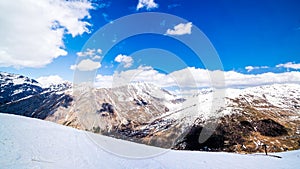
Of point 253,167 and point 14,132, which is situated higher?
point 14,132

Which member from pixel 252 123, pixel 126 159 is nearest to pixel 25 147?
pixel 126 159

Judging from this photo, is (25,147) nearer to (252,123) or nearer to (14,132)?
(14,132)

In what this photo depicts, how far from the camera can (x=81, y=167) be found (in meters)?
7.43

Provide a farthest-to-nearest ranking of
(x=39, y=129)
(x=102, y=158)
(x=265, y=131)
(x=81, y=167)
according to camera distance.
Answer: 1. (x=265, y=131)
2. (x=39, y=129)
3. (x=102, y=158)
4. (x=81, y=167)

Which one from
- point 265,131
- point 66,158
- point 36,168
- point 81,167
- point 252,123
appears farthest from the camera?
point 252,123

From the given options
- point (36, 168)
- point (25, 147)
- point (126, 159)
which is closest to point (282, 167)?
point (126, 159)

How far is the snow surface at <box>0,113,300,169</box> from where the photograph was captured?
7.50m

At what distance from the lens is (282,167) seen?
9406 mm

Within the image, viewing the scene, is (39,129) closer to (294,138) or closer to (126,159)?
(126,159)

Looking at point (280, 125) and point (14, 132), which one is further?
point (280, 125)

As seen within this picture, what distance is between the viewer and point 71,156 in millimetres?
8133

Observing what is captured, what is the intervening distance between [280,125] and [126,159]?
207039 millimetres

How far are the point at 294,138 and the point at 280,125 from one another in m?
24.8

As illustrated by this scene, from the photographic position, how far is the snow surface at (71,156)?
7.50 metres
